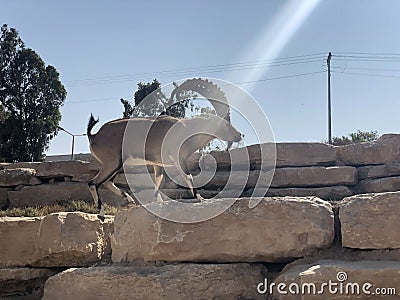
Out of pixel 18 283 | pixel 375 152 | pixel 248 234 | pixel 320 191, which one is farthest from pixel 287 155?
pixel 248 234

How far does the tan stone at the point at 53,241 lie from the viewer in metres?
4.83

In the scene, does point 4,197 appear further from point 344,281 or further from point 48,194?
point 344,281

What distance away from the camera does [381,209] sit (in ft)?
12.1

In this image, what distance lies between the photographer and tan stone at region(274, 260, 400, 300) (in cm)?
338

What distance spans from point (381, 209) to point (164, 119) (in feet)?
13.4

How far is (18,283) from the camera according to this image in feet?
16.1

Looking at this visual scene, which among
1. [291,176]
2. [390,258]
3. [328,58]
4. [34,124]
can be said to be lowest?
[390,258]

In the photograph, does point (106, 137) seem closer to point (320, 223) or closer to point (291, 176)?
point (320, 223)

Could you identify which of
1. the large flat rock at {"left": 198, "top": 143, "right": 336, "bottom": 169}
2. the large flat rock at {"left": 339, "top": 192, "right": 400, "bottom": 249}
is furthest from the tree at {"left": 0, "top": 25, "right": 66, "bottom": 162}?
the large flat rock at {"left": 339, "top": 192, "right": 400, "bottom": 249}

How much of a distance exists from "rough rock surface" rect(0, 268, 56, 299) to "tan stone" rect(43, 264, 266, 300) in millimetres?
1171

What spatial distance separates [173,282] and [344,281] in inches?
48.7

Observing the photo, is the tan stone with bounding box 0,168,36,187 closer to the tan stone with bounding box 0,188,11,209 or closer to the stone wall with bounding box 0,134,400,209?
the stone wall with bounding box 0,134,400,209

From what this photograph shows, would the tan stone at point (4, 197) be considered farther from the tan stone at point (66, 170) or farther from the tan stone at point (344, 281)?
the tan stone at point (344, 281)

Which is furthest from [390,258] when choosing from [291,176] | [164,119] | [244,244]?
[291,176]
